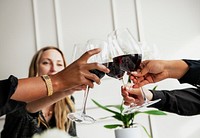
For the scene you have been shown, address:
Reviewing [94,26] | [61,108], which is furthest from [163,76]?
[94,26]

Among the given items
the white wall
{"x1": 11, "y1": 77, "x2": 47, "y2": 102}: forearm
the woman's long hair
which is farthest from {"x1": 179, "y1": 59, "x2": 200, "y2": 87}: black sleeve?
the white wall

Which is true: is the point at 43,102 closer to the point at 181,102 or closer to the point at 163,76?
the point at 163,76

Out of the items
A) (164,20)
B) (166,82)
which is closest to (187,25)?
(164,20)

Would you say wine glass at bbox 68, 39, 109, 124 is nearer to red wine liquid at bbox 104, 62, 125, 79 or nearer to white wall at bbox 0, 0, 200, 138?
red wine liquid at bbox 104, 62, 125, 79

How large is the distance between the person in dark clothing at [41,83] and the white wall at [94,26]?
123 cm

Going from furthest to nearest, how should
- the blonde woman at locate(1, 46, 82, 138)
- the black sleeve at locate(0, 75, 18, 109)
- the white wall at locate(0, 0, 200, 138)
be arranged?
1. the white wall at locate(0, 0, 200, 138)
2. the blonde woman at locate(1, 46, 82, 138)
3. the black sleeve at locate(0, 75, 18, 109)

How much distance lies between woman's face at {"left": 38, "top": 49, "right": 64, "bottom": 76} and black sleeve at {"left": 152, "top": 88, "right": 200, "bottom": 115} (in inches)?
26.5

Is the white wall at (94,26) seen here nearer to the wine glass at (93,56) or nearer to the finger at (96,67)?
the wine glass at (93,56)

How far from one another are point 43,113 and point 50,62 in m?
0.31

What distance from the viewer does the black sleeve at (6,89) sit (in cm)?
Result: 66

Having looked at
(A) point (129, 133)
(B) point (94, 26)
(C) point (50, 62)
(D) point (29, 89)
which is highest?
(B) point (94, 26)

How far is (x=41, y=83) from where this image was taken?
2.44 feet

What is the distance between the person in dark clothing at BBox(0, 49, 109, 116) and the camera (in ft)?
2.24

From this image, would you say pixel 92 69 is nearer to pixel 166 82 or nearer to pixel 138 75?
pixel 138 75
